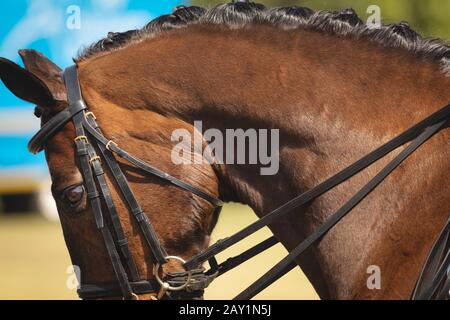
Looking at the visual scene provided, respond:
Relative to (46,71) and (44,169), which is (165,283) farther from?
(44,169)

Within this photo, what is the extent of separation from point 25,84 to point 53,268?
8985 millimetres

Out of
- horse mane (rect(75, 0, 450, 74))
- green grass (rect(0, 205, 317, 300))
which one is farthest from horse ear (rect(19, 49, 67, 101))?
green grass (rect(0, 205, 317, 300))

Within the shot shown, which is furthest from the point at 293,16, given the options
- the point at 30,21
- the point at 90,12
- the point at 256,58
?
the point at 30,21

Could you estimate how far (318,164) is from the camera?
2930 millimetres

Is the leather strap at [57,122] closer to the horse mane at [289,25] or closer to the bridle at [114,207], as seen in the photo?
the bridle at [114,207]

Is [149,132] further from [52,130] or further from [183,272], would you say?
[183,272]

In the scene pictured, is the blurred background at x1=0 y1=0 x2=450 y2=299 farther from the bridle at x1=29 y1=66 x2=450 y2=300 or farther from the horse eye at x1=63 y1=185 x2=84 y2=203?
the horse eye at x1=63 y1=185 x2=84 y2=203

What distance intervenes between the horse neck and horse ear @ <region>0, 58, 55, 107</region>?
19 cm

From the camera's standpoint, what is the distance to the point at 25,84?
311 centimetres

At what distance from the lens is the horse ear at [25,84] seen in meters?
3.07

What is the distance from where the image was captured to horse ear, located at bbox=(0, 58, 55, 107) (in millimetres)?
3068

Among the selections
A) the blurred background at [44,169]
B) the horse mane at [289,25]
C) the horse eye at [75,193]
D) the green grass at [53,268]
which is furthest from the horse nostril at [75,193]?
the green grass at [53,268]

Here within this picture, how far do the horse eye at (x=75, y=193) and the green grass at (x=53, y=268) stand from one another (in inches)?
151
